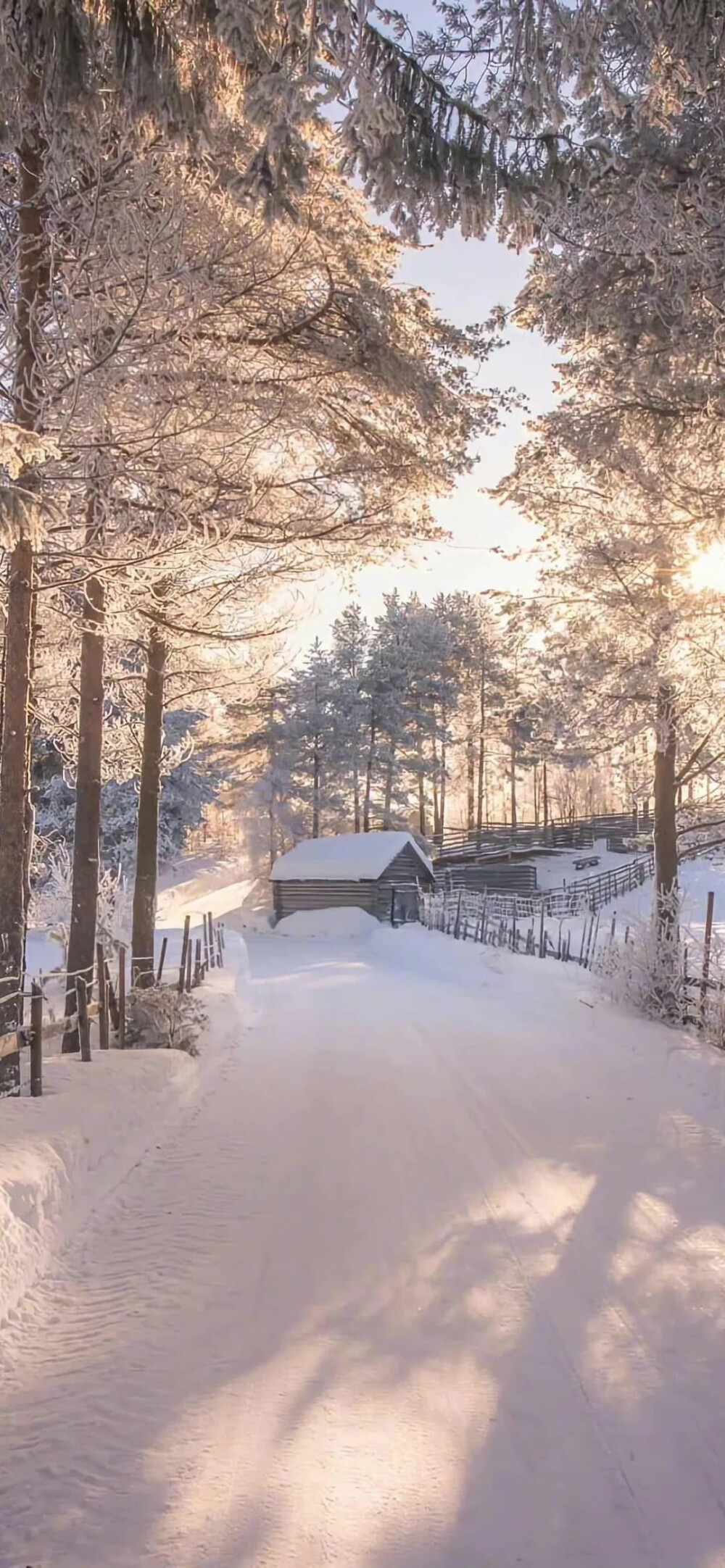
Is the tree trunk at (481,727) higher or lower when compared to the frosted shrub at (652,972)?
higher

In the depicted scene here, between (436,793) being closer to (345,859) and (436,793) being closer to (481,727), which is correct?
(481,727)

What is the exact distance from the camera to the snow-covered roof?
35688 millimetres

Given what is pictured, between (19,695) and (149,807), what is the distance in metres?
6.67

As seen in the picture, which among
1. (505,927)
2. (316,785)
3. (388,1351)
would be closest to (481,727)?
(316,785)

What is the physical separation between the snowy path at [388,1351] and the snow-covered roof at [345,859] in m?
27.7

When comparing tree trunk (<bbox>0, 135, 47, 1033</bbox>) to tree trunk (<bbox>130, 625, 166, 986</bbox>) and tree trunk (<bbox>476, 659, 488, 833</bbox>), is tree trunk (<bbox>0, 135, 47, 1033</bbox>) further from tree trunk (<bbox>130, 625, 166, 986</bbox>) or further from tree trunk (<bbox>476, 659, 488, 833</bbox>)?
tree trunk (<bbox>476, 659, 488, 833</bbox>)

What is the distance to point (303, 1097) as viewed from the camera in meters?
8.52

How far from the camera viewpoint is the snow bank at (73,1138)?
4727mm

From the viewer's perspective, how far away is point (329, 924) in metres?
34.1

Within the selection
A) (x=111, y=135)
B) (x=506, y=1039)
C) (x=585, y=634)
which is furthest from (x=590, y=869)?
(x=111, y=135)

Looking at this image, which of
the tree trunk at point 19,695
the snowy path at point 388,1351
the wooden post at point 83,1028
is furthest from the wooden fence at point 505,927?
the tree trunk at point 19,695

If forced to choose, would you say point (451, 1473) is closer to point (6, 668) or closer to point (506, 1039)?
point (6, 668)

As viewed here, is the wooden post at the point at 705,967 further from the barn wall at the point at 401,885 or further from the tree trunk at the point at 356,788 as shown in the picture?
the tree trunk at the point at 356,788

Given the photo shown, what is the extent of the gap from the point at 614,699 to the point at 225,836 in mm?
66368
